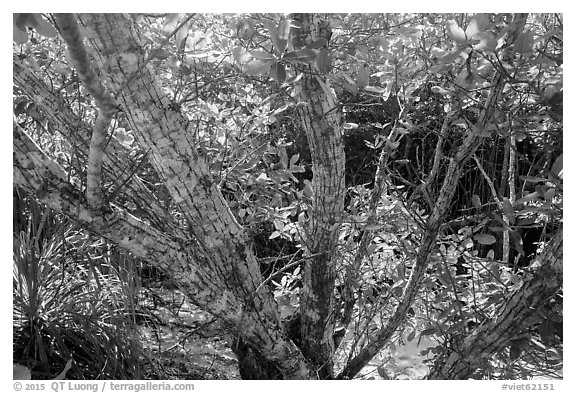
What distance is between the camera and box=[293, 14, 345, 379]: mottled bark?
1.49 meters

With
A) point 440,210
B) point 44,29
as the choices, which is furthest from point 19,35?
point 440,210

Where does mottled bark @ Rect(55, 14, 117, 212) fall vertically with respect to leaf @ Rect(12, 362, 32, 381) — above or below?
above

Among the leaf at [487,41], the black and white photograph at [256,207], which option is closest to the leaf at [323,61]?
the black and white photograph at [256,207]

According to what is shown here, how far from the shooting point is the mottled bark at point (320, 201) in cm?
149

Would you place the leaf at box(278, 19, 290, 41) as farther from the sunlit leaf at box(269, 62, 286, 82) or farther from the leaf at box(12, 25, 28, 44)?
the leaf at box(12, 25, 28, 44)

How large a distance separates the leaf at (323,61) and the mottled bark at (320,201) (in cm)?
5

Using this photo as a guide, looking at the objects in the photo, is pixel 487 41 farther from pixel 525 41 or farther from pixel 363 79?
pixel 363 79

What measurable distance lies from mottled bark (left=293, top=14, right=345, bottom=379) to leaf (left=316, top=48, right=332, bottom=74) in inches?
2.1

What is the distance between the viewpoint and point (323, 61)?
4.25ft

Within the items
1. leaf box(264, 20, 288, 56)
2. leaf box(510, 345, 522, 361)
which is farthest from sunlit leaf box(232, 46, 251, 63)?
leaf box(510, 345, 522, 361)

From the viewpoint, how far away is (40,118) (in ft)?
5.83

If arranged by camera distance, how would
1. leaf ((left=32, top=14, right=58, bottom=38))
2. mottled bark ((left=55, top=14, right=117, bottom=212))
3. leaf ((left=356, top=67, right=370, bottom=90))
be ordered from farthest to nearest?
leaf ((left=356, top=67, right=370, bottom=90)), leaf ((left=32, top=14, right=58, bottom=38)), mottled bark ((left=55, top=14, right=117, bottom=212))
